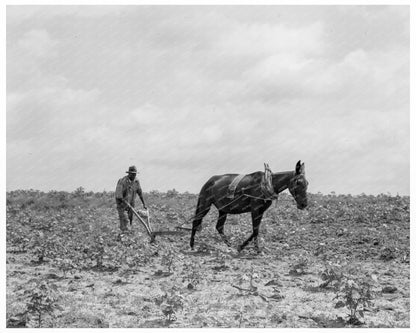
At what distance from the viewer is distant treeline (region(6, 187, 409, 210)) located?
76.6 feet

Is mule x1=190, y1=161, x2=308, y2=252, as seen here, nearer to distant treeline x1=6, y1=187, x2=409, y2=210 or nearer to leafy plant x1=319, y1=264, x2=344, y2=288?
leafy plant x1=319, y1=264, x2=344, y2=288

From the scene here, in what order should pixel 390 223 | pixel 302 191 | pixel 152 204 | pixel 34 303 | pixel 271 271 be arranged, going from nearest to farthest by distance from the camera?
pixel 34 303 → pixel 271 271 → pixel 302 191 → pixel 390 223 → pixel 152 204

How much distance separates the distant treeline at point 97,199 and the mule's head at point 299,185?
931 cm

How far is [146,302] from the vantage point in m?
9.43

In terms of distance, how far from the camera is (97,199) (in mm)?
26031

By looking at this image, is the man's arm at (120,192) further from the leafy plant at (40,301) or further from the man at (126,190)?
the leafy plant at (40,301)

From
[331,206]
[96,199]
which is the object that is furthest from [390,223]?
[96,199]

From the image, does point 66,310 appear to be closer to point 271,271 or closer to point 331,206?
point 271,271

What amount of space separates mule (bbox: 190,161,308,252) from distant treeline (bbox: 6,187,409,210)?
8.33 metres

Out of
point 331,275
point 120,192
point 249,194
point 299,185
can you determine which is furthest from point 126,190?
point 331,275

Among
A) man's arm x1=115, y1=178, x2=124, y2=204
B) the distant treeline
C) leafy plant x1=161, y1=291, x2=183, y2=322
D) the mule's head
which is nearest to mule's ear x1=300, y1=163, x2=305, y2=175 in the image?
the mule's head

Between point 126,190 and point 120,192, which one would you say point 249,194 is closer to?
point 126,190

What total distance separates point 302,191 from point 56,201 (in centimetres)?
1575

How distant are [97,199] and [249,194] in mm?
13180
